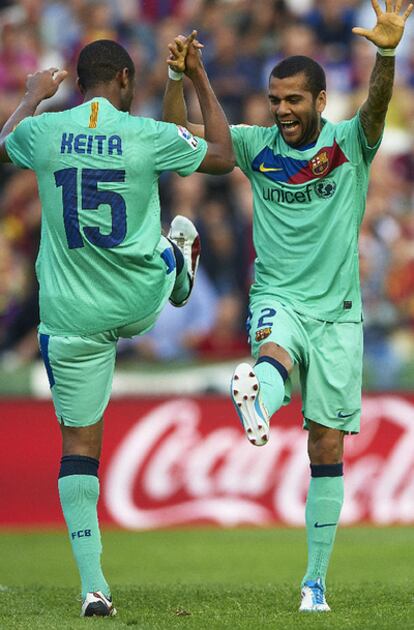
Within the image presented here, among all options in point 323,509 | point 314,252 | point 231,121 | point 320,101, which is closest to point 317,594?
point 323,509

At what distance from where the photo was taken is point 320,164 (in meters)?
7.02

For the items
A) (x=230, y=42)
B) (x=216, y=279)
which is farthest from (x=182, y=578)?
(x=230, y=42)

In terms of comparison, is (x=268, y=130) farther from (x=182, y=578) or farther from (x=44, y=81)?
(x=182, y=578)

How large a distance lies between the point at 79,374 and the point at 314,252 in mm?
1482

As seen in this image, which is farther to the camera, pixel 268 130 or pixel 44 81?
pixel 268 130

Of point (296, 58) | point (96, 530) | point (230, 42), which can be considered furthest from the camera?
point (230, 42)

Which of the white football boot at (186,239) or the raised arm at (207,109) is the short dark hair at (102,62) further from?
the white football boot at (186,239)

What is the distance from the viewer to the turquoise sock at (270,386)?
21.4 ft

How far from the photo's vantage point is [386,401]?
13.3m

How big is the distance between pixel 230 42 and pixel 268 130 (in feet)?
29.2

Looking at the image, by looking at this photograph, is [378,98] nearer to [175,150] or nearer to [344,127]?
[344,127]

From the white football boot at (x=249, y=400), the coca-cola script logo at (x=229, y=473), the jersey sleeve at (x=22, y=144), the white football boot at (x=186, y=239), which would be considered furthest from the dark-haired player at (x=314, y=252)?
the coca-cola script logo at (x=229, y=473)

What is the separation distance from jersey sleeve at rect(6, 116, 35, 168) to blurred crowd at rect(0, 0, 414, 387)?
701cm

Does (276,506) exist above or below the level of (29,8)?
below
